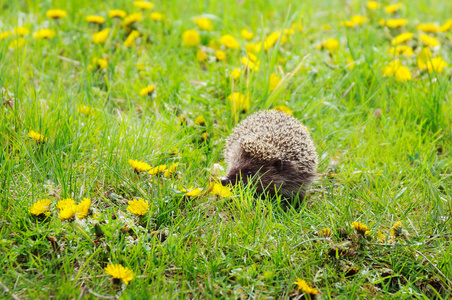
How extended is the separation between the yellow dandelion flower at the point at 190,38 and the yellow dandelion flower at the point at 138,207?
3.67 metres

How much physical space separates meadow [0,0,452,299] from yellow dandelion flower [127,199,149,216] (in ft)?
0.05

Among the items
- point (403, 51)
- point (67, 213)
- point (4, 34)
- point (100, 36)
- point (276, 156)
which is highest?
point (4, 34)

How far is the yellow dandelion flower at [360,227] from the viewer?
303 centimetres

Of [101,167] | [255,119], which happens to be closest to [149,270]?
[101,167]

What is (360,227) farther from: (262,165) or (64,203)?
(64,203)

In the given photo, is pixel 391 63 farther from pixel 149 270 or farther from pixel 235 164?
pixel 149 270

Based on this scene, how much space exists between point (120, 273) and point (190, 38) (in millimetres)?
4307

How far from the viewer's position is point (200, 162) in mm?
4180

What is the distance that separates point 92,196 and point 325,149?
8.11 ft

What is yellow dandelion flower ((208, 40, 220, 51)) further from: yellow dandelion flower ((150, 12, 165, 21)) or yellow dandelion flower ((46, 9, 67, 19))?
yellow dandelion flower ((46, 9, 67, 19))

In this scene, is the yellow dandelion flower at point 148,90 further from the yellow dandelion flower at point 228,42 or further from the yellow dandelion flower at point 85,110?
the yellow dandelion flower at point 228,42

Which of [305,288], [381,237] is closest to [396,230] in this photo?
[381,237]

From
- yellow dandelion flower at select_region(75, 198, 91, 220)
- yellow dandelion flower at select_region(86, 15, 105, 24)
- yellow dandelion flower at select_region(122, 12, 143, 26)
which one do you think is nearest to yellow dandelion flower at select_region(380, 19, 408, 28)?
yellow dandelion flower at select_region(122, 12, 143, 26)

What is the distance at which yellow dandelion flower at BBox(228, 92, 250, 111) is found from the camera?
15.3 ft
